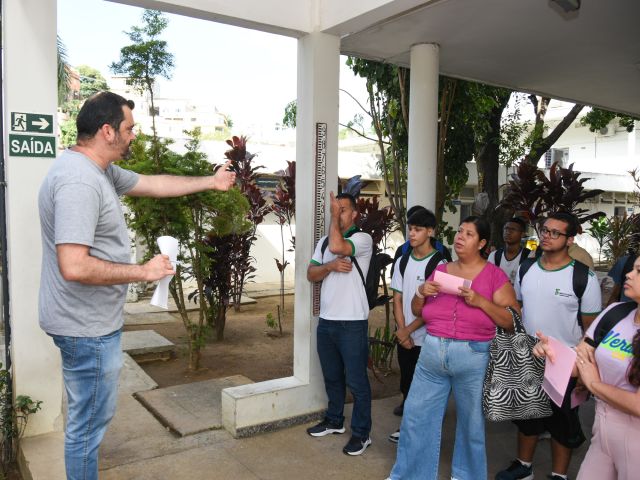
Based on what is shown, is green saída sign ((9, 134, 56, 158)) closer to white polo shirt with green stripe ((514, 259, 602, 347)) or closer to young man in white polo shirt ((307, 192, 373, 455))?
young man in white polo shirt ((307, 192, 373, 455))

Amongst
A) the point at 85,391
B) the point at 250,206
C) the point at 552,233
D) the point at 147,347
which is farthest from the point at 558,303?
the point at 250,206

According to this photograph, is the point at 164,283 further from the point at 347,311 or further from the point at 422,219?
the point at 422,219

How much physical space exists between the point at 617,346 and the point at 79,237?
2317mm

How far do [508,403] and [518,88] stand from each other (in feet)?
17.3

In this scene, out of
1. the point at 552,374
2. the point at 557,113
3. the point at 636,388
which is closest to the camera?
the point at 636,388

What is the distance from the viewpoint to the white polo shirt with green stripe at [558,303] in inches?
133

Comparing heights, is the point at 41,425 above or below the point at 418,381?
below

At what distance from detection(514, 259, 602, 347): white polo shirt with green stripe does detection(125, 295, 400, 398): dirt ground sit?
242cm

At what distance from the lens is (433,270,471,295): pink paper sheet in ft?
10.1

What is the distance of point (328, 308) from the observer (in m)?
4.02

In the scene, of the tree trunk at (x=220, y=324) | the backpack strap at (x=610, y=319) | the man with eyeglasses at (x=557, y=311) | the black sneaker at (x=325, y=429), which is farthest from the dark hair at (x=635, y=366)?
the tree trunk at (x=220, y=324)

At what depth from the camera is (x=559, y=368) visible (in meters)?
2.53

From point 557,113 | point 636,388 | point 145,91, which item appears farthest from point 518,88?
point 557,113

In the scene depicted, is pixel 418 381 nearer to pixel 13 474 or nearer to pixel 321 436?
pixel 321 436
